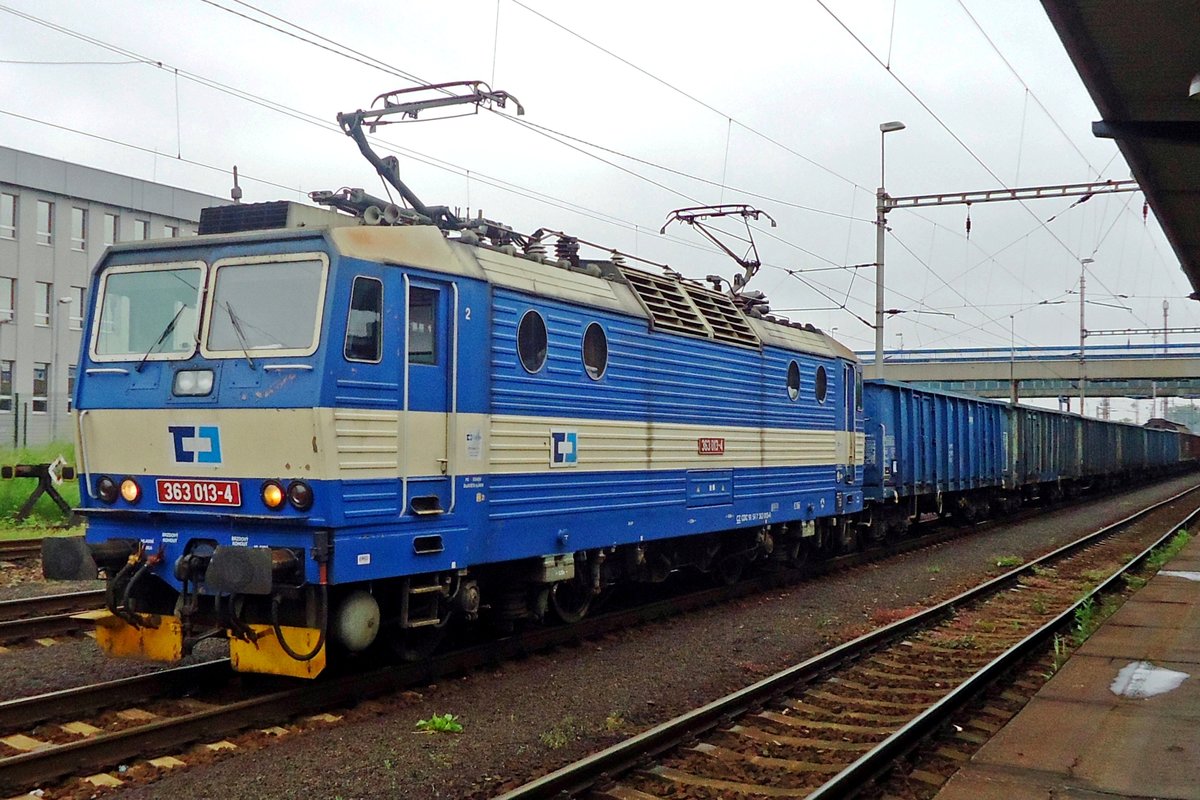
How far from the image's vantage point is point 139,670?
8609mm

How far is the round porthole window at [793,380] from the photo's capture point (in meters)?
14.3

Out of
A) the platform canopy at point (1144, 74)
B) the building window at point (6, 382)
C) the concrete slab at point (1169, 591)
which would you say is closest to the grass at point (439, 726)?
the platform canopy at point (1144, 74)

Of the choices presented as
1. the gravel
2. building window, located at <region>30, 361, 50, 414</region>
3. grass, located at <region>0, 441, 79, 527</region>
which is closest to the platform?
the gravel

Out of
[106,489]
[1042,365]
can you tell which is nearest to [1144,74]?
[106,489]

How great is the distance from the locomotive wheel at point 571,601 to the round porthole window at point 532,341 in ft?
7.77

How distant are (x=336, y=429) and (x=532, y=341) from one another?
2379 millimetres

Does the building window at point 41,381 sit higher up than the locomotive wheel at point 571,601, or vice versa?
the building window at point 41,381

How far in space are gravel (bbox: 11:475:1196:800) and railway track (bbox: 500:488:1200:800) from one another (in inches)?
17.3

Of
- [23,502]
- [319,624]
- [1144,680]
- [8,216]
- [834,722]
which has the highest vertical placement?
[8,216]

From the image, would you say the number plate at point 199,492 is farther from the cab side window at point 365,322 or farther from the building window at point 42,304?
the building window at point 42,304

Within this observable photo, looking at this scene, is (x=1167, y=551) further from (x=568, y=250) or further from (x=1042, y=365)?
(x=1042, y=365)

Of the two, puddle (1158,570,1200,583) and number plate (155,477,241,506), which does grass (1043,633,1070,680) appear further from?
number plate (155,477,241,506)

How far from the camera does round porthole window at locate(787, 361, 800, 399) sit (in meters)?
14.3

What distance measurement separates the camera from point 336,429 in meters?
7.35
